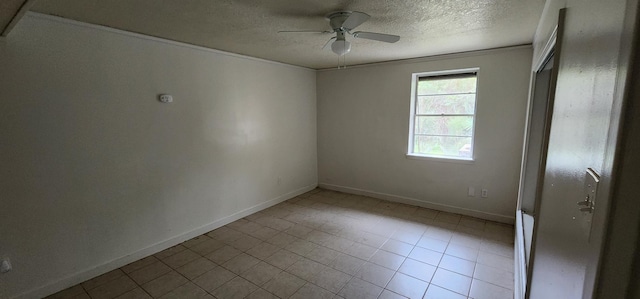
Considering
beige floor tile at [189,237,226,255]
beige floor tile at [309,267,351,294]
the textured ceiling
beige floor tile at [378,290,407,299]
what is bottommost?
beige floor tile at [378,290,407,299]

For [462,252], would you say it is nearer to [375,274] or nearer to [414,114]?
[375,274]

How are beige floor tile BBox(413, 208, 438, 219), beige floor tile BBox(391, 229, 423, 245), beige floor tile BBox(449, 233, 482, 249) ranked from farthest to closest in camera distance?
beige floor tile BBox(413, 208, 438, 219) → beige floor tile BBox(391, 229, 423, 245) → beige floor tile BBox(449, 233, 482, 249)

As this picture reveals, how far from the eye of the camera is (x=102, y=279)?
7.88ft

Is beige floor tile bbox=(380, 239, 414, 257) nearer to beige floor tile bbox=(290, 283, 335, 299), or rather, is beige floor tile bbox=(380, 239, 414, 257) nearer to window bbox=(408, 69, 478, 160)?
beige floor tile bbox=(290, 283, 335, 299)

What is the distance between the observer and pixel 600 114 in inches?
23.2

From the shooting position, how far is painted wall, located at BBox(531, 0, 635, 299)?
51cm

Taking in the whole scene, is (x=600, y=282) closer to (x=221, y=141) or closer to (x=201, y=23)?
(x=201, y=23)

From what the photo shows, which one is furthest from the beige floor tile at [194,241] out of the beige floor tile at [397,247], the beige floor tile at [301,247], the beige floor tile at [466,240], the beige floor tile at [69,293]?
the beige floor tile at [466,240]

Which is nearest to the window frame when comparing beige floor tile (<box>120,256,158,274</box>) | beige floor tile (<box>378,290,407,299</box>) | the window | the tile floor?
the window

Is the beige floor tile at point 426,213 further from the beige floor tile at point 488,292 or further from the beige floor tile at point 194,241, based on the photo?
the beige floor tile at point 194,241

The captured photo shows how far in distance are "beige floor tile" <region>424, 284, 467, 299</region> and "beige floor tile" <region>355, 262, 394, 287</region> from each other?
13.4 inches

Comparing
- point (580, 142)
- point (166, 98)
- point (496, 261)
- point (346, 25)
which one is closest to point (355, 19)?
point (346, 25)

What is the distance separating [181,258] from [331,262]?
60.9 inches

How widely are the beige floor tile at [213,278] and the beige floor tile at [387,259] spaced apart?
1384 mm
